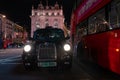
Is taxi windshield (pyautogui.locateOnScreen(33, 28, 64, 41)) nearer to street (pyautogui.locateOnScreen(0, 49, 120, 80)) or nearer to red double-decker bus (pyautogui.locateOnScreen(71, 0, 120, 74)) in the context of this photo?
red double-decker bus (pyautogui.locateOnScreen(71, 0, 120, 74))

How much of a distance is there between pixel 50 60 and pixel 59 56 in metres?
0.48

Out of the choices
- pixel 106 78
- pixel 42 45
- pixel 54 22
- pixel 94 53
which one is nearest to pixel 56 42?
pixel 42 45

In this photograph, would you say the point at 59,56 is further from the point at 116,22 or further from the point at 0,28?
the point at 0,28

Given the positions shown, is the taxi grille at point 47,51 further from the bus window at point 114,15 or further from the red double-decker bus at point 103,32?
the bus window at point 114,15

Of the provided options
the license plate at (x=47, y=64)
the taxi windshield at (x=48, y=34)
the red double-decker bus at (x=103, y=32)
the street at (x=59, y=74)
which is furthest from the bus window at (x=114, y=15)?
the taxi windshield at (x=48, y=34)

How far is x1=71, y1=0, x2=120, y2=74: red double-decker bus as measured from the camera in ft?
36.9

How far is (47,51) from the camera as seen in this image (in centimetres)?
1487

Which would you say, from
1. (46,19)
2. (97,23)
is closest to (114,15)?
(97,23)

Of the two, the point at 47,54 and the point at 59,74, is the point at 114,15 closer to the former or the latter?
the point at 59,74

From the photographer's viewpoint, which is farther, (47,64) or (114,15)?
(47,64)

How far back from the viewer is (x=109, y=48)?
12.2 metres

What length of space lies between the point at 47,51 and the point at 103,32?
2.86 m

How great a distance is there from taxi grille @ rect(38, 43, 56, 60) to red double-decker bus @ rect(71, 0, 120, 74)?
75.9 inches

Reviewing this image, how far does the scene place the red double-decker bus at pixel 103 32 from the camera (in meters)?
11.2
